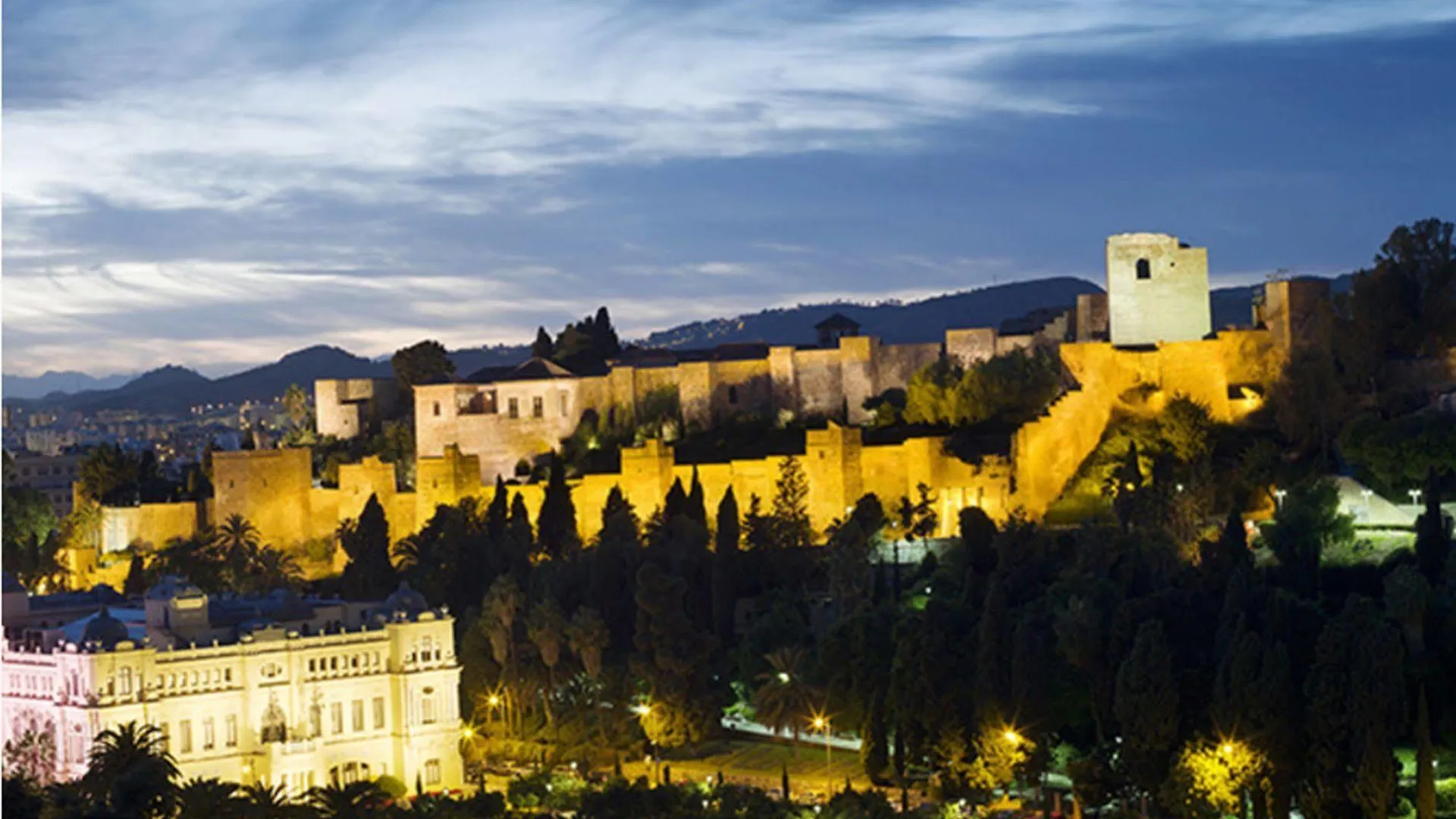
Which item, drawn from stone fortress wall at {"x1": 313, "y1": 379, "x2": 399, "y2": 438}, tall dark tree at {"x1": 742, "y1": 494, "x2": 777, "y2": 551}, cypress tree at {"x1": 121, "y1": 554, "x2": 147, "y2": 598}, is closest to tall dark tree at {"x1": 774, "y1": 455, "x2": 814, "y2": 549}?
tall dark tree at {"x1": 742, "y1": 494, "x2": 777, "y2": 551}

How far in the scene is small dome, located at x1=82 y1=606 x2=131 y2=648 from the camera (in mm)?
50875

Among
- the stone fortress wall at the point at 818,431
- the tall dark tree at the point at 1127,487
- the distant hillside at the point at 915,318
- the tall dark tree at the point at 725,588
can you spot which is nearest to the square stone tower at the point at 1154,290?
the stone fortress wall at the point at 818,431

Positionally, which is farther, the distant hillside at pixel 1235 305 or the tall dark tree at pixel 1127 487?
the distant hillside at pixel 1235 305

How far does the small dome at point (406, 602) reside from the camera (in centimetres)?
5528

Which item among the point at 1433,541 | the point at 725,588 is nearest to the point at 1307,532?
the point at 1433,541

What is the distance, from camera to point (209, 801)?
144 feet

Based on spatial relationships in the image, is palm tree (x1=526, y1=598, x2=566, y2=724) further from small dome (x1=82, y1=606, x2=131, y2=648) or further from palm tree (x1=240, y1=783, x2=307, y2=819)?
small dome (x1=82, y1=606, x2=131, y2=648)

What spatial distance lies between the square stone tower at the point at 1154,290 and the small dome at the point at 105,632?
2519cm

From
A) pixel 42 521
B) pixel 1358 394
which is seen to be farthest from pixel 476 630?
pixel 42 521

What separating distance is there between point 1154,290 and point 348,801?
26813mm

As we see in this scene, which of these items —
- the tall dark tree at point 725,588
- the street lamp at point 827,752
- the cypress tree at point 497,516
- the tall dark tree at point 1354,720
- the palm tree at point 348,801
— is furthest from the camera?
the cypress tree at point 497,516

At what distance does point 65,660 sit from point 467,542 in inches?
474

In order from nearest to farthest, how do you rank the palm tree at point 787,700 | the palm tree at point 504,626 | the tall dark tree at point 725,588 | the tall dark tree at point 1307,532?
1. the tall dark tree at point 1307,532
2. the palm tree at point 787,700
3. the palm tree at point 504,626
4. the tall dark tree at point 725,588

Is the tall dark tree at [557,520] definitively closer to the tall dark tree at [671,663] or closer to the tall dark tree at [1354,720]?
the tall dark tree at [671,663]
